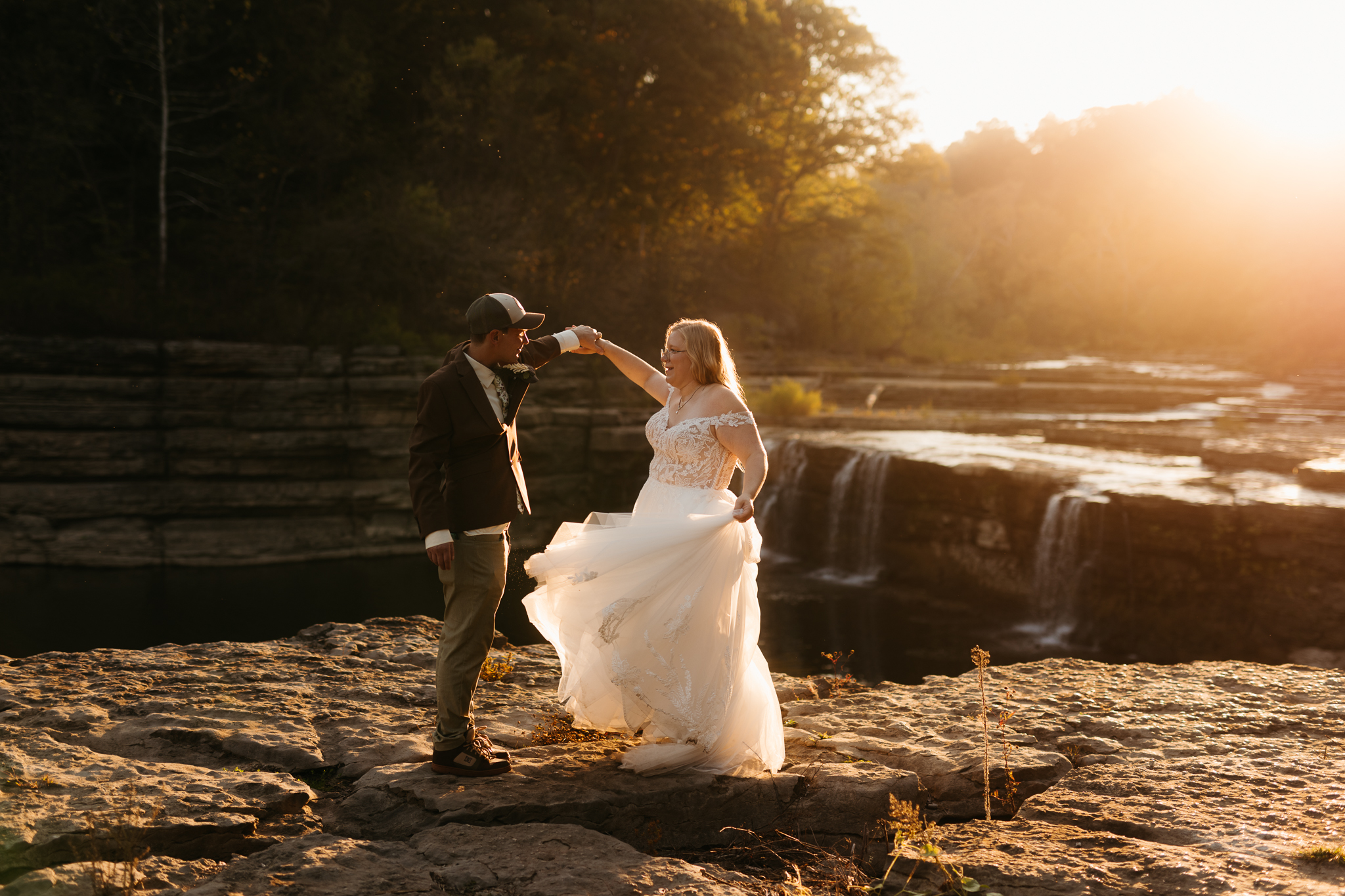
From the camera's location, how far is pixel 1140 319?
54.0 m

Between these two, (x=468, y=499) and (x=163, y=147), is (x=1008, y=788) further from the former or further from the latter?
(x=163, y=147)

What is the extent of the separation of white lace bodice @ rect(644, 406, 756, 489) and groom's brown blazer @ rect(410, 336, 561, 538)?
2.17 ft

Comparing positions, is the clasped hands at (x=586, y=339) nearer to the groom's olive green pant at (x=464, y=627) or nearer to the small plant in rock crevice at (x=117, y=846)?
the groom's olive green pant at (x=464, y=627)

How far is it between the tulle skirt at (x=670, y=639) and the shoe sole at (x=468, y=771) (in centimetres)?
44

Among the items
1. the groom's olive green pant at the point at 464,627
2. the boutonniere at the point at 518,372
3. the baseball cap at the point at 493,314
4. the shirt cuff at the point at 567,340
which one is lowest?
the groom's olive green pant at the point at 464,627

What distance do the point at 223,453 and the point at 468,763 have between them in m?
12.0

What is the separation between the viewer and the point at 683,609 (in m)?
3.52

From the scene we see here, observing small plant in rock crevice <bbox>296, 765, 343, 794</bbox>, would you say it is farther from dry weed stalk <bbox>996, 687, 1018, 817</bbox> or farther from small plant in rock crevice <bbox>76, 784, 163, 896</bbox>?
dry weed stalk <bbox>996, 687, 1018, 817</bbox>

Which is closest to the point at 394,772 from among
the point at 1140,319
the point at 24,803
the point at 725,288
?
the point at 24,803

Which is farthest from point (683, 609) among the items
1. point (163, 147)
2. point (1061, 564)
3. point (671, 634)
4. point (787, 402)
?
point (163, 147)

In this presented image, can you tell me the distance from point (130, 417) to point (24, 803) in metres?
12.2

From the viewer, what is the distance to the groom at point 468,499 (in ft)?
11.2

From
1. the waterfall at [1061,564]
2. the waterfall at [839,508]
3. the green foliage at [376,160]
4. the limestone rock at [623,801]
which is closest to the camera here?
the limestone rock at [623,801]

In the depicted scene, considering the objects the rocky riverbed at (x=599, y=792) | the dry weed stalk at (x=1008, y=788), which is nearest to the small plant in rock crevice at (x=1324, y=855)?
the rocky riverbed at (x=599, y=792)
